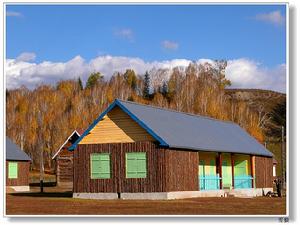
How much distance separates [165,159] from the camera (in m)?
34.4

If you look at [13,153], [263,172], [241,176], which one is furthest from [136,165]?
[13,153]

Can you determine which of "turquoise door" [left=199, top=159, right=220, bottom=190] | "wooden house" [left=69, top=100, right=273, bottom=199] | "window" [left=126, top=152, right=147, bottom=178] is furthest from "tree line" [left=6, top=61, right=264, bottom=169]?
"window" [left=126, top=152, right=147, bottom=178]

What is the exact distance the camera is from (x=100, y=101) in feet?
249

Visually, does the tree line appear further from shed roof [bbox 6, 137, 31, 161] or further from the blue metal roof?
the blue metal roof

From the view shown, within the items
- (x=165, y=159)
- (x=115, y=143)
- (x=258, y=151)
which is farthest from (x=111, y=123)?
(x=258, y=151)

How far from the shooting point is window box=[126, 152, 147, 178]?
35.2 metres

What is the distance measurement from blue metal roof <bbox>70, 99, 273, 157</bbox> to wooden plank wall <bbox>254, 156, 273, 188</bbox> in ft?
2.16

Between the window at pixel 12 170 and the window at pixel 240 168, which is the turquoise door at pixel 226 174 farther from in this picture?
the window at pixel 12 170

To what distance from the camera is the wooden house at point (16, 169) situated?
51.2 metres

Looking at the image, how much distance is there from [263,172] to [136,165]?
48.8ft

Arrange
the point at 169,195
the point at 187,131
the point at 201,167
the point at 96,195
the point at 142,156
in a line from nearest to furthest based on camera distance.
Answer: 1. the point at 169,195
2. the point at 142,156
3. the point at 96,195
4. the point at 187,131
5. the point at 201,167

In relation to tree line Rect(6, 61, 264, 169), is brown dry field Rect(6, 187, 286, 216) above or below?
below

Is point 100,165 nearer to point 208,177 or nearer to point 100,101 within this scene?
point 208,177

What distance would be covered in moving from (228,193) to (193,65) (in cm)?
3039
